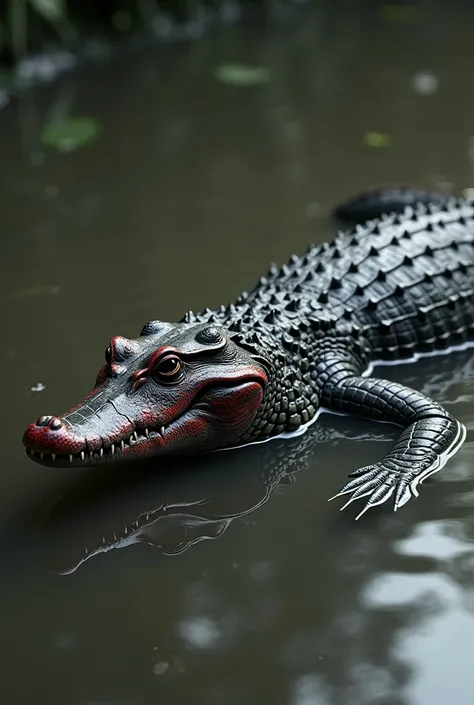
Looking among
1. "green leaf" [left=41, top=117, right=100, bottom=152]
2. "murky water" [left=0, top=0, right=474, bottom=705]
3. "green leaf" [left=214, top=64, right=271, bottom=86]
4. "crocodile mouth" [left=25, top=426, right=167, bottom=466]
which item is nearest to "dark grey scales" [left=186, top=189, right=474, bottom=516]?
"murky water" [left=0, top=0, right=474, bottom=705]

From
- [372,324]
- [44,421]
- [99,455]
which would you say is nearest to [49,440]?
[44,421]

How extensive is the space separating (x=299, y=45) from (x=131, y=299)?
6.65m

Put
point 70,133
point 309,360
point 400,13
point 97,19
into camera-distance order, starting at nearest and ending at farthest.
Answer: point 309,360 → point 70,133 → point 97,19 → point 400,13

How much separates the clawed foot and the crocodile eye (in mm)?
814

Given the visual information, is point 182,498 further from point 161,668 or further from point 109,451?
point 161,668

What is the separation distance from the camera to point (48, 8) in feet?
32.8

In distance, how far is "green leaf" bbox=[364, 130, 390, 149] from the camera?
791 cm

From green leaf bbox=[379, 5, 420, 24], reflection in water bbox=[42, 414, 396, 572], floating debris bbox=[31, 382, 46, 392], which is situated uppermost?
green leaf bbox=[379, 5, 420, 24]

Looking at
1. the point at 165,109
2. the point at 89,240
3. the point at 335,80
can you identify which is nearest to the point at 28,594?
the point at 89,240

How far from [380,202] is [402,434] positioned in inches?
109

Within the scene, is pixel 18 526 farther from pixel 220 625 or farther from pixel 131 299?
pixel 131 299

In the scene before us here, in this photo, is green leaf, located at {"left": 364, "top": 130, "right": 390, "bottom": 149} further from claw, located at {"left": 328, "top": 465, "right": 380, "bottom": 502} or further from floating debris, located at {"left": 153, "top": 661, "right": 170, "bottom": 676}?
floating debris, located at {"left": 153, "top": 661, "right": 170, "bottom": 676}

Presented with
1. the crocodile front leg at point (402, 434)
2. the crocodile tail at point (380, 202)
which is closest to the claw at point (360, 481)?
the crocodile front leg at point (402, 434)

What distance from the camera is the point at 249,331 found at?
4223mm
